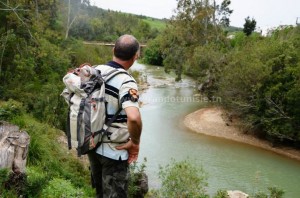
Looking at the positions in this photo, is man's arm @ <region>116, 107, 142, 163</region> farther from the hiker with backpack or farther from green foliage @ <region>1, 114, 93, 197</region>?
green foliage @ <region>1, 114, 93, 197</region>

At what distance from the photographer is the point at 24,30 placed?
12.7m

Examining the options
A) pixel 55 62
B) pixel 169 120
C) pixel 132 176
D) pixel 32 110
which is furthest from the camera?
pixel 169 120

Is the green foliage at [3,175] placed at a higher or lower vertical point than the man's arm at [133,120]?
lower

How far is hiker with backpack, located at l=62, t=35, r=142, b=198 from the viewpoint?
298 centimetres

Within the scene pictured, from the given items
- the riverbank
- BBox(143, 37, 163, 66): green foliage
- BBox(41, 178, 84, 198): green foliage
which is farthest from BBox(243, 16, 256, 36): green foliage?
BBox(41, 178, 84, 198): green foliage

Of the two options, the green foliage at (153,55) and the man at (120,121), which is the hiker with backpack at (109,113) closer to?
the man at (120,121)

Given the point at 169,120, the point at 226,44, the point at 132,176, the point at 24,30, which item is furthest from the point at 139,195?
the point at 226,44

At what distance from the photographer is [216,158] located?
14.3m

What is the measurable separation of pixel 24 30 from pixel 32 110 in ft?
11.1

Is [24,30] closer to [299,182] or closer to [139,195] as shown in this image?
[139,195]

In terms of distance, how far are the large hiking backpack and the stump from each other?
38.0 inches

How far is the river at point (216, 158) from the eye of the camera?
11883mm

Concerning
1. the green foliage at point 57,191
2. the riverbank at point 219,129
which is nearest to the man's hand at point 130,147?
the green foliage at point 57,191

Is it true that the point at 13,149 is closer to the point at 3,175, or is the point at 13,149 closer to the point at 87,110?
the point at 3,175
